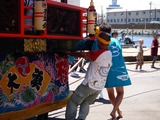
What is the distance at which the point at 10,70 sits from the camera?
4.09m

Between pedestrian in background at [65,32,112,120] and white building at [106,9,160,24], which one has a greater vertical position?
white building at [106,9,160,24]

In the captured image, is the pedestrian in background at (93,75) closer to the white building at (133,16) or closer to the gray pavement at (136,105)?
the gray pavement at (136,105)

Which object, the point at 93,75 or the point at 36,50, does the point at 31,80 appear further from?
the point at 93,75

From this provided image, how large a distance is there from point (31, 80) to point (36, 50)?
455 mm

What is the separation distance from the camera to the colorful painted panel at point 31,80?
4.08 meters

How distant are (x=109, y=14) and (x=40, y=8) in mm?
102275

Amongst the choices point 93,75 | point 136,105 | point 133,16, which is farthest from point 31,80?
point 133,16

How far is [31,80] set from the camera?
4430mm

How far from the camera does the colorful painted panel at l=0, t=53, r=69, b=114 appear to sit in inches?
161

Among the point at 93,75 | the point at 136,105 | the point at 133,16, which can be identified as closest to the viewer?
the point at 93,75

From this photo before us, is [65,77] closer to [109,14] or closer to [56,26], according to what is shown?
[56,26]

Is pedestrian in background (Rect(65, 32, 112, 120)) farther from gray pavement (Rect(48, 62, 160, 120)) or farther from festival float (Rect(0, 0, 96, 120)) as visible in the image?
gray pavement (Rect(48, 62, 160, 120))

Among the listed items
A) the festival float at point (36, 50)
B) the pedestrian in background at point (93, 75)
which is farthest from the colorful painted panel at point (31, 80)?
the pedestrian in background at point (93, 75)

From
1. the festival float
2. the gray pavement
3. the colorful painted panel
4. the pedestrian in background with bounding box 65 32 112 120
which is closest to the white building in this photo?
the gray pavement
